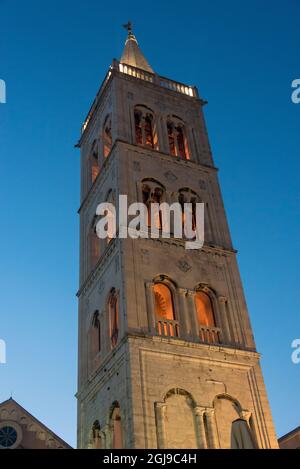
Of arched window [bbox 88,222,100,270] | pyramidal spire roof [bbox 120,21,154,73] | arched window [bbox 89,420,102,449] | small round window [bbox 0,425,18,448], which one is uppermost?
pyramidal spire roof [bbox 120,21,154,73]

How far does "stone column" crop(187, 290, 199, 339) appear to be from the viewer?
26344 mm

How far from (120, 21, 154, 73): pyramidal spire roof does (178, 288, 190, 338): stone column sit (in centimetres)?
1817

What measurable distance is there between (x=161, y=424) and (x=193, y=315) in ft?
18.0

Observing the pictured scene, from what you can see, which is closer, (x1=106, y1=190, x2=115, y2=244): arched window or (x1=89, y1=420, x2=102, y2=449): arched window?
(x1=89, y1=420, x2=102, y2=449): arched window

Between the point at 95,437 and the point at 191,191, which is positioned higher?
the point at 191,191

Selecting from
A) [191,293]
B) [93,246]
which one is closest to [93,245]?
[93,246]

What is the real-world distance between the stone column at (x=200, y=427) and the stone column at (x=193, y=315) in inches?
132

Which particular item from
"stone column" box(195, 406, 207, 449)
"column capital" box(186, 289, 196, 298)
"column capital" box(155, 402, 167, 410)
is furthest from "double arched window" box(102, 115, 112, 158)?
"stone column" box(195, 406, 207, 449)

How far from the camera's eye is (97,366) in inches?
1099

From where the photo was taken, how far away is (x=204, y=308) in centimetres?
2864

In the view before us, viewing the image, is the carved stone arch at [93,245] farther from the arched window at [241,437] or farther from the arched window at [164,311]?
the arched window at [241,437]

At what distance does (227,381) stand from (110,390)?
477cm

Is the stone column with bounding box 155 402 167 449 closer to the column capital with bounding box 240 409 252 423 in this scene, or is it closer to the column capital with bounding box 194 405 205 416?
the column capital with bounding box 194 405 205 416

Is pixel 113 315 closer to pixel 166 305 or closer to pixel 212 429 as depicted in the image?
pixel 166 305
